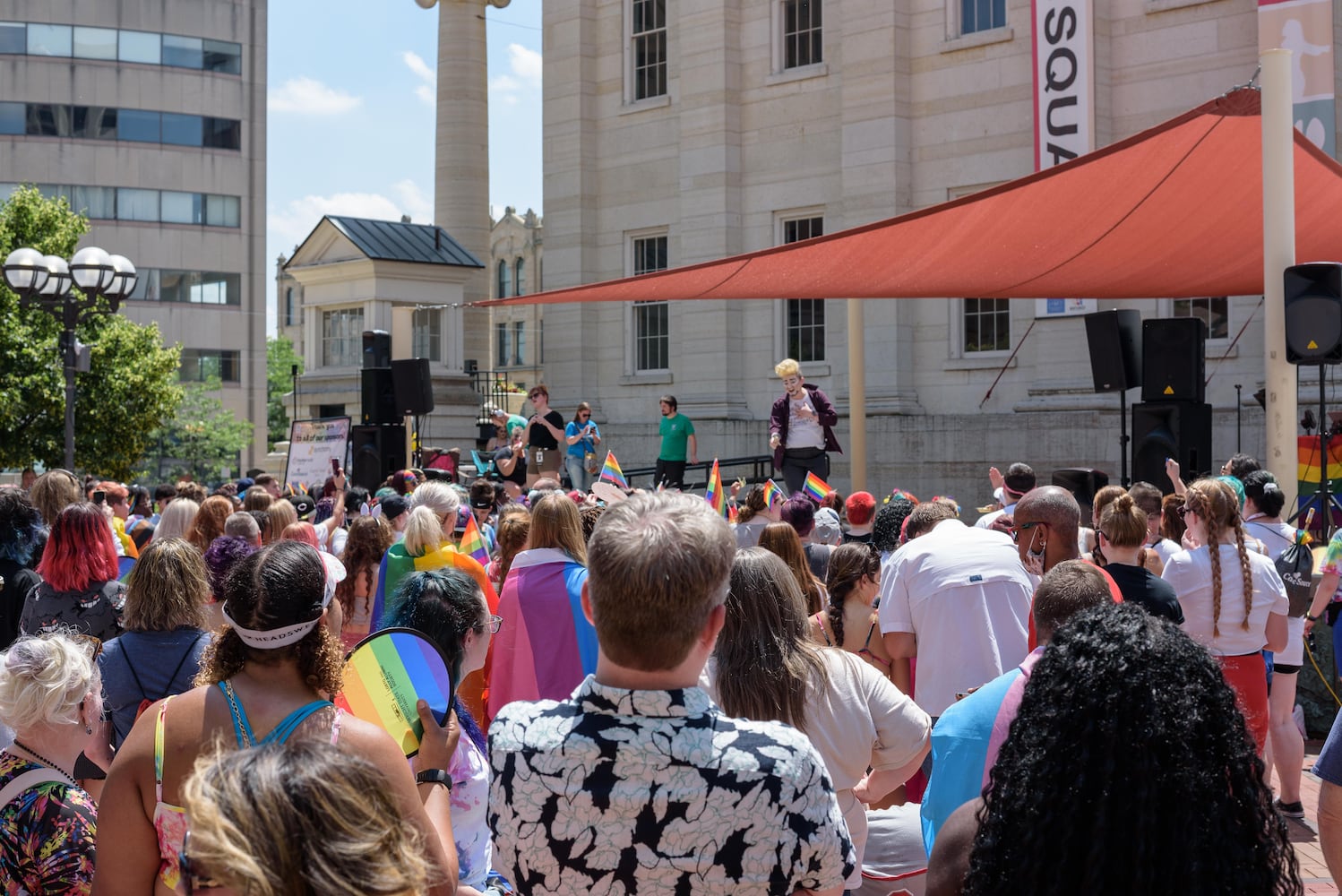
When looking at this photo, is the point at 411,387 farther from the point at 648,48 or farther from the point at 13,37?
the point at 13,37

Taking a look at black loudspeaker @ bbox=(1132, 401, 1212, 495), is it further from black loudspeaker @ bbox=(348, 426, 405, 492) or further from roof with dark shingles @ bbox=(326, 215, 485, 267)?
roof with dark shingles @ bbox=(326, 215, 485, 267)

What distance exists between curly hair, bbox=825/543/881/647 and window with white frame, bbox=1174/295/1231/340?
48.7 ft

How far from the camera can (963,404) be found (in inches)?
865

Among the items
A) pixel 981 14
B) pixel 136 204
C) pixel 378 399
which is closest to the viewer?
pixel 378 399

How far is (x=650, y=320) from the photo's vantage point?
2645cm

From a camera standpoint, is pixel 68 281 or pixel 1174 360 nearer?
pixel 1174 360

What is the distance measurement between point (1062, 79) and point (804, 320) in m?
6.22

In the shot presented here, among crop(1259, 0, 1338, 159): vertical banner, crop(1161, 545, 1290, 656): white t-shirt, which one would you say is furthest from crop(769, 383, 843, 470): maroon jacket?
crop(1161, 545, 1290, 656): white t-shirt

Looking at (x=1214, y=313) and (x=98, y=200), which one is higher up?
(x=98, y=200)

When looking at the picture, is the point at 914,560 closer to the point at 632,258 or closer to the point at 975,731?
the point at 975,731

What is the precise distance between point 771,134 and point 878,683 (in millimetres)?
21358

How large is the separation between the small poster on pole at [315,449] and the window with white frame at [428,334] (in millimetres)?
6943

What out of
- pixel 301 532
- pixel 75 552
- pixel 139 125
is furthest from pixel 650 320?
pixel 139 125

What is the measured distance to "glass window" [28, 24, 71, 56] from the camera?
170ft
